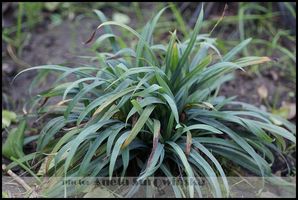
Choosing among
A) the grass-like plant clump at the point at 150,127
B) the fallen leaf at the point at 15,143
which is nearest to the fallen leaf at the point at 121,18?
the grass-like plant clump at the point at 150,127

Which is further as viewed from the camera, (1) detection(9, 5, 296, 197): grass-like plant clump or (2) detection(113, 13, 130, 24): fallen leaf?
(2) detection(113, 13, 130, 24): fallen leaf

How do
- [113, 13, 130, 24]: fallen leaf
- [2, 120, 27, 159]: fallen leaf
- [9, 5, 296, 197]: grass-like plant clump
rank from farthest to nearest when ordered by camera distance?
[113, 13, 130, 24]: fallen leaf
[2, 120, 27, 159]: fallen leaf
[9, 5, 296, 197]: grass-like plant clump

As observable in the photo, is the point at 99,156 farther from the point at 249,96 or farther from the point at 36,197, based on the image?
the point at 249,96

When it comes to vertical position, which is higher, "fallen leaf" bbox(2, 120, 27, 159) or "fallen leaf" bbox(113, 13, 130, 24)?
"fallen leaf" bbox(113, 13, 130, 24)

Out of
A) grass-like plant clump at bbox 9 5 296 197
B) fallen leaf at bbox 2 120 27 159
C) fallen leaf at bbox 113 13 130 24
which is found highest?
fallen leaf at bbox 113 13 130 24

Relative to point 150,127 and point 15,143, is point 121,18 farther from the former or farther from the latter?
point 150,127

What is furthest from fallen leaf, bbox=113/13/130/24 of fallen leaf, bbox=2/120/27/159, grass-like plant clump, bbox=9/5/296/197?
fallen leaf, bbox=2/120/27/159

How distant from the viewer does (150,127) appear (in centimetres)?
227

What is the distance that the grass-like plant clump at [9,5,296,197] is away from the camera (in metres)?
2.21

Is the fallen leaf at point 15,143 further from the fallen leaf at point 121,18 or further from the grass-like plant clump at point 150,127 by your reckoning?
the fallen leaf at point 121,18

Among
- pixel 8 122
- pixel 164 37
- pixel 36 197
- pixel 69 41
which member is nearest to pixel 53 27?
pixel 69 41

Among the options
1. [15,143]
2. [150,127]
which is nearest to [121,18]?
[15,143]

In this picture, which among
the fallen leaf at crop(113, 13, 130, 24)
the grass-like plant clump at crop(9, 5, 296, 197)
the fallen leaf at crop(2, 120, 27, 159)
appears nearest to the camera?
the grass-like plant clump at crop(9, 5, 296, 197)

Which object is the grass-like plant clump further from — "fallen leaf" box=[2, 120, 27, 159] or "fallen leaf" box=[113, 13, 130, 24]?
"fallen leaf" box=[113, 13, 130, 24]
